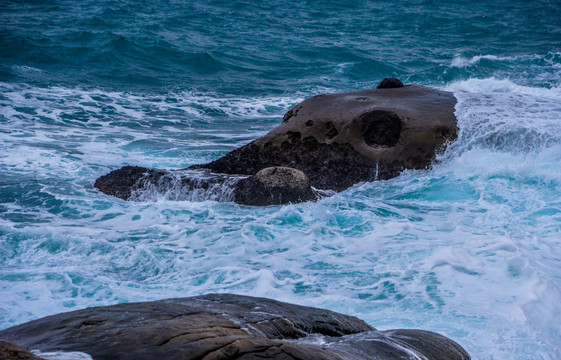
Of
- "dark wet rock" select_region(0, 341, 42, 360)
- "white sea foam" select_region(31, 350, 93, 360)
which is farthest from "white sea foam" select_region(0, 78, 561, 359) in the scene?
"dark wet rock" select_region(0, 341, 42, 360)

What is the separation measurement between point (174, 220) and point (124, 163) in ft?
8.62

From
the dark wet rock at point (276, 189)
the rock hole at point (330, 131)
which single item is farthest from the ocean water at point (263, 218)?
the rock hole at point (330, 131)

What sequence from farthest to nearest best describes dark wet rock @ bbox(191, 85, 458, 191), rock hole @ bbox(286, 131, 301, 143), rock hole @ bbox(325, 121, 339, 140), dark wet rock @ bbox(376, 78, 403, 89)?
1. dark wet rock @ bbox(376, 78, 403, 89)
2. rock hole @ bbox(286, 131, 301, 143)
3. rock hole @ bbox(325, 121, 339, 140)
4. dark wet rock @ bbox(191, 85, 458, 191)

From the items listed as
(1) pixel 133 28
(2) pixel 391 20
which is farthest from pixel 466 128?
(2) pixel 391 20

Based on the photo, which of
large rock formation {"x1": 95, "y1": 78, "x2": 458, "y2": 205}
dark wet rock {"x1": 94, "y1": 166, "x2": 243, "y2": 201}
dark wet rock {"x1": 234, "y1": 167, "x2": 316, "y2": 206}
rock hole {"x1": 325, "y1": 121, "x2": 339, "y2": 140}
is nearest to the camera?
dark wet rock {"x1": 234, "y1": 167, "x2": 316, "y2": 206}

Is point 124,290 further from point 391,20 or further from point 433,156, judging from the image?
point 391,20

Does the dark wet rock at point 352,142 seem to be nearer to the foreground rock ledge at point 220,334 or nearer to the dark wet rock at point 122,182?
the dark wet rock at point 122,182

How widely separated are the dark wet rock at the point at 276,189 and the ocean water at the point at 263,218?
0.52 ft

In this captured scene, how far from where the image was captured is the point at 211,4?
22266mm

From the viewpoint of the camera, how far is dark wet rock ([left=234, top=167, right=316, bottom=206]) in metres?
6.38

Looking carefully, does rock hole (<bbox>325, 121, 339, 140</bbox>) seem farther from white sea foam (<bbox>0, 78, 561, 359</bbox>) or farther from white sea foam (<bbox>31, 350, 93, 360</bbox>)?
white sea foam (<bbox>31, 350, 93, 360</bbox>)

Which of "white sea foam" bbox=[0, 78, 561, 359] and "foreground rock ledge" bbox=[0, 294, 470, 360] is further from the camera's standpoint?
"white sea foam" bbox=[0, 78, 561, 359]

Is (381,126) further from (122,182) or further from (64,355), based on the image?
(64,355)

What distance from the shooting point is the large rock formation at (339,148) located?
684 centimetres
